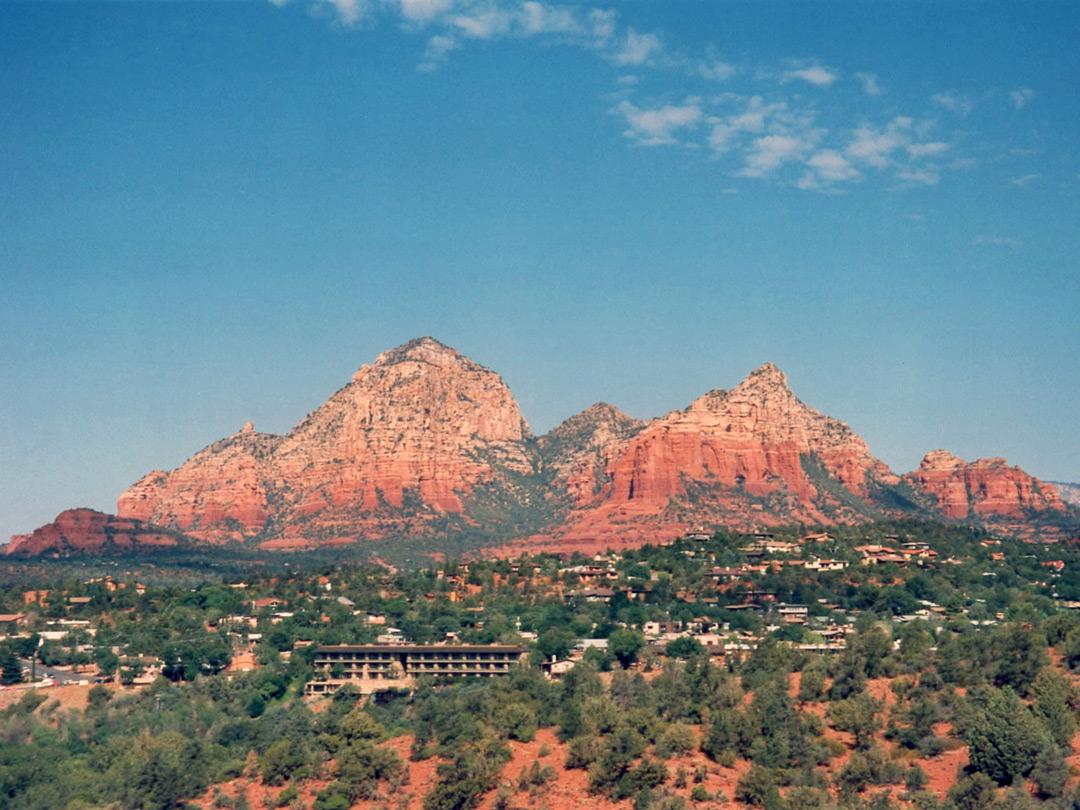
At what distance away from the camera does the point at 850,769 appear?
256 ft

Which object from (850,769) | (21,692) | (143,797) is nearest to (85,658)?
(21,692)

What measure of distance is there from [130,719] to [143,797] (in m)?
14.9

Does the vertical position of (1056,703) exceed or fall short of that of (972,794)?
it exceeds it

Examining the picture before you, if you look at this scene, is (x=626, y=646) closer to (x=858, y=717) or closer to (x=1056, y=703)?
(x=858, y=717)

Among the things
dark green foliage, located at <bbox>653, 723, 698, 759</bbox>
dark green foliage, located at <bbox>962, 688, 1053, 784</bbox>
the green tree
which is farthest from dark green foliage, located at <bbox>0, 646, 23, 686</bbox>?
dark green foliage, located at <bbox>962, 688, 1053, 784</bbox>

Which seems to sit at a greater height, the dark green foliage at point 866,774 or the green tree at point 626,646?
the green tree at point 626,646

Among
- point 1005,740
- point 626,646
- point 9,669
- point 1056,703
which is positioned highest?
point 626,646

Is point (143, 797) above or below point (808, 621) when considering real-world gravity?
below

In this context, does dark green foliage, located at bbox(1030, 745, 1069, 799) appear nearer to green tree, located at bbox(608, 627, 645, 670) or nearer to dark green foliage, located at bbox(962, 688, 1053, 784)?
dark green foliage, located at bbox(962, 688, 1053, 784)

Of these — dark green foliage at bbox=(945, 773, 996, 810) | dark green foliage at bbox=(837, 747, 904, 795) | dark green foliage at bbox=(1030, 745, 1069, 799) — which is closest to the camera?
dark green foliage at bbox=(945, 773, 996, 810)

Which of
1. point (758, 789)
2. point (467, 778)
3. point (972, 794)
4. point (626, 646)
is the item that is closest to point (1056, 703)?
point (972, 794)

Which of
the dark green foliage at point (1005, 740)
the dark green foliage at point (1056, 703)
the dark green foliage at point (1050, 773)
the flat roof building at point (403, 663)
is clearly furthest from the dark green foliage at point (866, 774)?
the flat roof building at point (403, 663)

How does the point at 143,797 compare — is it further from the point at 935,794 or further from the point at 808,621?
the point at 808,621

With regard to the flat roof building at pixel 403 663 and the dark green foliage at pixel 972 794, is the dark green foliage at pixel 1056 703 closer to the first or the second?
the dark green foliage at pixel 972 794
